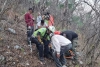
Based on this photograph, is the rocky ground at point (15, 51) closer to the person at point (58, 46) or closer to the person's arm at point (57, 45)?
the person at point (58, 46)

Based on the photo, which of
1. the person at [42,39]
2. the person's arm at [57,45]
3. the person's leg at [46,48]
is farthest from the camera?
the person's leg at [46,48]

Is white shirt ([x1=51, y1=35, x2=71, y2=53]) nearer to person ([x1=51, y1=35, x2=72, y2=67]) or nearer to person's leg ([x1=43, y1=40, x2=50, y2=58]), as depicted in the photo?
person ([x1=51, y1=35, x2=72, y2=67])

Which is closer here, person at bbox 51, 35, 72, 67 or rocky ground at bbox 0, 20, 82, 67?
person at bbox 51, 35, 72, 67

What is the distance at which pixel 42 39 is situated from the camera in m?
7.85

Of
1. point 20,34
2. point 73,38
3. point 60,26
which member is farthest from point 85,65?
point 60,26

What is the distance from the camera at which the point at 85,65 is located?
9047 mm

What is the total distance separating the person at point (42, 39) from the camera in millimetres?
7375

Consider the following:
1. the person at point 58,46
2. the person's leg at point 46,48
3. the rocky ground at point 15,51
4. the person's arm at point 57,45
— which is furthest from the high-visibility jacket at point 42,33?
the rocky ground at point 15,51

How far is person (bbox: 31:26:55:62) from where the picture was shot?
7.38m

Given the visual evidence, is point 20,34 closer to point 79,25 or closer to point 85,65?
point 85,65

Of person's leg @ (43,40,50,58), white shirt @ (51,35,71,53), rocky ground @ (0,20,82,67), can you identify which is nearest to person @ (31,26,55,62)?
person's leg @ (43,40,50,58)

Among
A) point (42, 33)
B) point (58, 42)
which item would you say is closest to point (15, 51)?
point (42, 33)

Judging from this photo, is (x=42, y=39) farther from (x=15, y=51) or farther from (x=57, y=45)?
(x=15, y=51)

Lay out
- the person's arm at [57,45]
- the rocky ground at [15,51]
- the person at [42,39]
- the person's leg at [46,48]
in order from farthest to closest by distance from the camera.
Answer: the person's leg at [46,48] → the rocky ground at [15,51] → the person at [42,39] → the person's arm at [57,45]
